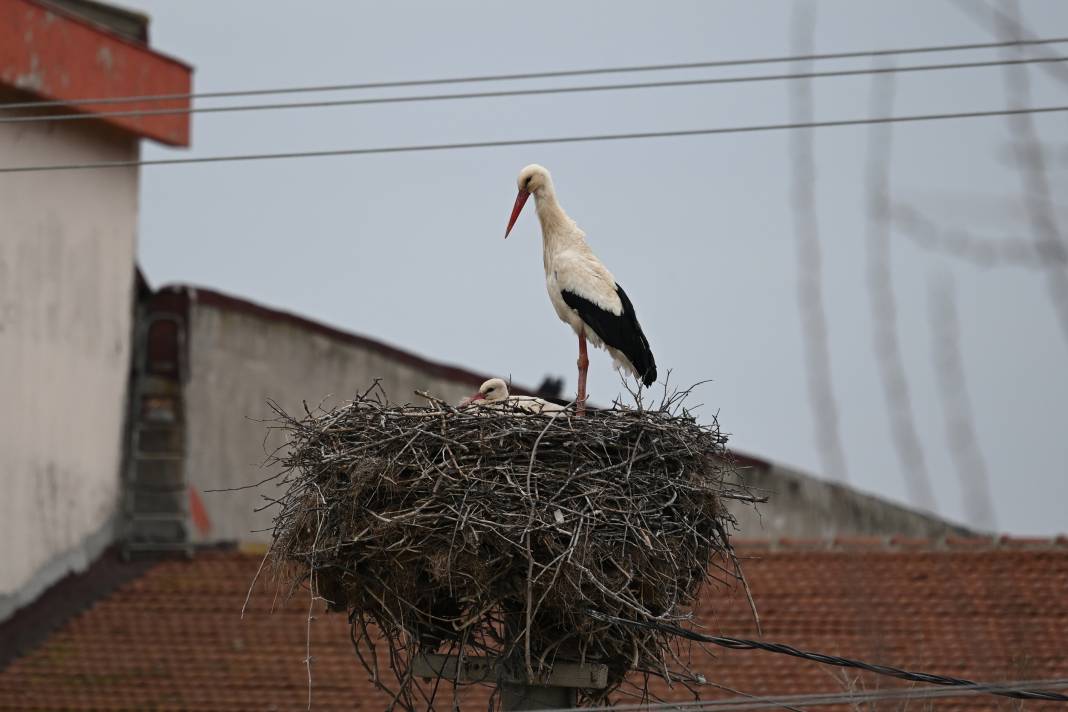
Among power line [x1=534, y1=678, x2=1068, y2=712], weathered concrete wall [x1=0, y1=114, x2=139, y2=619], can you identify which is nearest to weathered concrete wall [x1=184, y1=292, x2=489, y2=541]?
weathered concrete wall [x1=0, y1=114, x2=139, y2=619]

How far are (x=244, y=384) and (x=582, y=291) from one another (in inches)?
348

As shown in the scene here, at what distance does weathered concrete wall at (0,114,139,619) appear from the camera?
14.0 meters

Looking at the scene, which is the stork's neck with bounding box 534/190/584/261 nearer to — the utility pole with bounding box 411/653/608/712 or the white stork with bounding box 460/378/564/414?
the white stork with bounding box 460/378/564/414

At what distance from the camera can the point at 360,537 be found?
20.3 ft

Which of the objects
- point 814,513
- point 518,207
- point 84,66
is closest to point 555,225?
point 518,207

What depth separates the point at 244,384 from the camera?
52.6 ft

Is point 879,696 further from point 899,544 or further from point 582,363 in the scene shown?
point 899,544

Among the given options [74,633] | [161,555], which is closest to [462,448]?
[74,633]

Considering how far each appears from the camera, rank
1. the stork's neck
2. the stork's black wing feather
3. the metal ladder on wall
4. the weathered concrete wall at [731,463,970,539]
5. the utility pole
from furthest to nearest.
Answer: the weathered concrete wall at [731,463,970,539]
the metal ladder on wall
the stork's neck
the stork's black wing feather
the utility pole

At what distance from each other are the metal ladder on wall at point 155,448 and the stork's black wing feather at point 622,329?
853 cm

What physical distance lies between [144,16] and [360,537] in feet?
35.7

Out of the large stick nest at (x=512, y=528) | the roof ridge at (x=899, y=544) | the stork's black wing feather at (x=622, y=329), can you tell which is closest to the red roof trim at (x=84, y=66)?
the roof ridge at (x=899, y=544)

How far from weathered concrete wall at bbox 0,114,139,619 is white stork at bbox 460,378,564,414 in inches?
279

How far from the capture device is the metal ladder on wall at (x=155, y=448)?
15.6 metres
